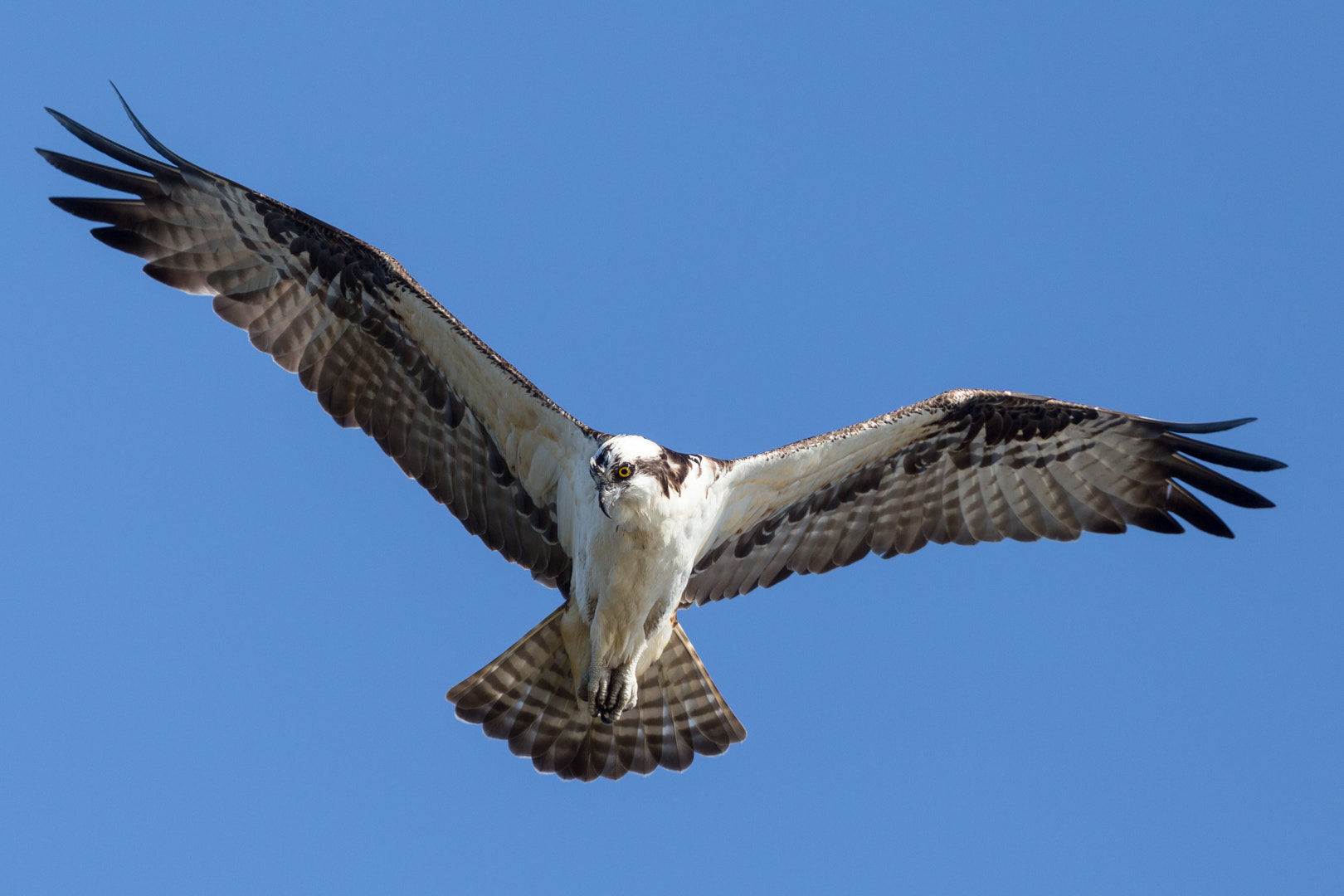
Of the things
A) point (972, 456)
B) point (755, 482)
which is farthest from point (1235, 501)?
point (755, 482)

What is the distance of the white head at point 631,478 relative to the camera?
8.45 m

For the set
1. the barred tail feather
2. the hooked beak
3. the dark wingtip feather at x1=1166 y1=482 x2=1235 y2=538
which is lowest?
the barred tail feather

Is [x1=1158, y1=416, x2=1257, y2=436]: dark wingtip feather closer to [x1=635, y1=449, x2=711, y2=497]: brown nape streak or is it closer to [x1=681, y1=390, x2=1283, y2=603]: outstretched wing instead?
[x1=681, y1=390, x2=1283, y2=603]: outstretched wing

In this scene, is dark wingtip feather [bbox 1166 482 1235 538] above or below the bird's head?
above

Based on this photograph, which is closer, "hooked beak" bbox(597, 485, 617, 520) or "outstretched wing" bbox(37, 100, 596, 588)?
"hooked beak" bbox(597, 485, 617, 520)

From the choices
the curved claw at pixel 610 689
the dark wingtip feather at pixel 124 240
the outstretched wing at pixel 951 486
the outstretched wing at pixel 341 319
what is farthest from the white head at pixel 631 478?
the dark wingtip feather at pixel 124 240

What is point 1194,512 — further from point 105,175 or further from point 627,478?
point 105,175

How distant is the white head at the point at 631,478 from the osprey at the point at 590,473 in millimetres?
195

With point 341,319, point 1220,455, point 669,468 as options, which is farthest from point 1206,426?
point 341,319

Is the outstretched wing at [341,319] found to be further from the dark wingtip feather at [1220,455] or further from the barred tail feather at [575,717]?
the dark wingtip feather at [1220,455]

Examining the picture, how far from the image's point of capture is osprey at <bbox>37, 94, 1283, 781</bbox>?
9.27 m

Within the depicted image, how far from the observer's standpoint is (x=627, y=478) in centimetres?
845

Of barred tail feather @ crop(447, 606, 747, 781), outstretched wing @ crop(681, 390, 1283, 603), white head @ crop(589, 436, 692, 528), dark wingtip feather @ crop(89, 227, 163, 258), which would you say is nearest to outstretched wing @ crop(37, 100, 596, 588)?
dark wingtip feather @ crop(89, 227, 163, 258)

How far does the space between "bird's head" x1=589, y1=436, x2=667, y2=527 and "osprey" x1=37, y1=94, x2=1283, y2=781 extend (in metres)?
0.25
